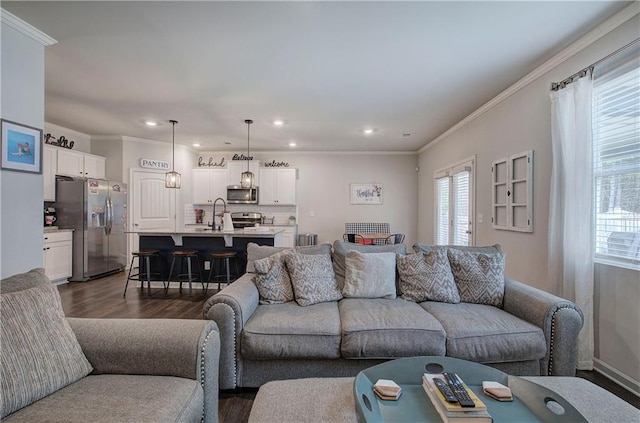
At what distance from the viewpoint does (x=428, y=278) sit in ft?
8.27

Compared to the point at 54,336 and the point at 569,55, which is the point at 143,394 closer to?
the point at 54,336

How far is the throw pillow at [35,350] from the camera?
112 cm

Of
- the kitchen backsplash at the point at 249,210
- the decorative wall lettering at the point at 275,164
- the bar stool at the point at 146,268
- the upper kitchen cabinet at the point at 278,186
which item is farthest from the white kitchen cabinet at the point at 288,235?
the bar stool at the point at 146,268

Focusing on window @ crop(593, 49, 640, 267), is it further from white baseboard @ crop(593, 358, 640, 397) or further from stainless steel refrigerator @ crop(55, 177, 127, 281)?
stainless steel refrigerator @ crop(55, 177, 127, 281)

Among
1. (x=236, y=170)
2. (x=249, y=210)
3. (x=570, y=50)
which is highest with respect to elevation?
(x=570, y=50)

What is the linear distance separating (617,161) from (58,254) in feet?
22.9

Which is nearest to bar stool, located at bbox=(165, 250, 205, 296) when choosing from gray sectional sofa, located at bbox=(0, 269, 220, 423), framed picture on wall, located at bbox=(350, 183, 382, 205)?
gray sectional sofa, located at bbox=(0, 269, 220, 423)

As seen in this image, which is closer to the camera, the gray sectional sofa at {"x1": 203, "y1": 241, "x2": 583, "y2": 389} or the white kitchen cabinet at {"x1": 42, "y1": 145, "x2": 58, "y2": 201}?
the gray sectional sofa at {"x1": 203, "y1": 241, "x2": 583, "y2": 389}

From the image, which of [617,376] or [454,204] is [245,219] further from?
[617,376]

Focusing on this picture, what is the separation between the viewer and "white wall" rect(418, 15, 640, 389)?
2203 millimetres

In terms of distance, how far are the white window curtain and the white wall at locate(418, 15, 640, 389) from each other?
0.40 feet

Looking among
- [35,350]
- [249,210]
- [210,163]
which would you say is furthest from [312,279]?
[210,163]

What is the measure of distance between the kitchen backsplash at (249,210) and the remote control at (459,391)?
238 inches

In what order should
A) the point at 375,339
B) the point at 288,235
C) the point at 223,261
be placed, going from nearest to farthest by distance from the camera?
the point at 375,339
the point at 223,261
the point at 288,235
